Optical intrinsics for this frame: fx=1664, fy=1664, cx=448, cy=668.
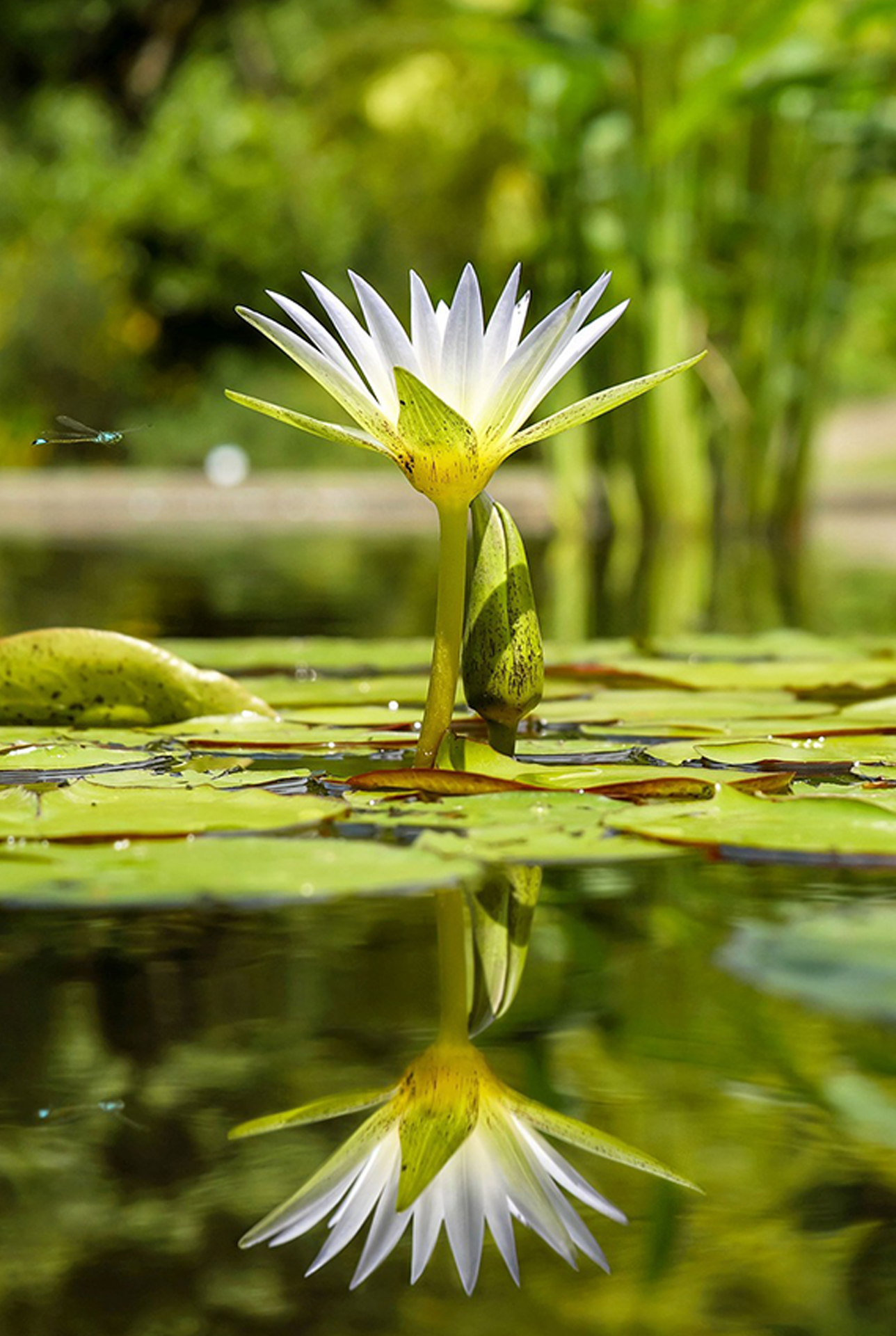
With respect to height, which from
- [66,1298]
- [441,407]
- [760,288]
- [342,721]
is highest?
[760,288]

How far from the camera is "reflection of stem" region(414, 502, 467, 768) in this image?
1.09 meters

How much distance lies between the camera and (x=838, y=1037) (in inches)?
24.5

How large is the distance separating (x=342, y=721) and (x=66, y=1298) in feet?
3.28

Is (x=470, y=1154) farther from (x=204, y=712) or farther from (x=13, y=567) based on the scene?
(x=13, y=567)

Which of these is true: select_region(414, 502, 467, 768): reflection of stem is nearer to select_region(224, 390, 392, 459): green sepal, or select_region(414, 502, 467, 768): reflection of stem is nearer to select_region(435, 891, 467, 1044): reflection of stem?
select_region(224, 390, 392, 459): green sepal

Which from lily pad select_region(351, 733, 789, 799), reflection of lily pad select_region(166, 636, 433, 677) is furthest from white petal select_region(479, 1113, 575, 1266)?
reflection of lily pad select_region(166, 636, 433, 677)

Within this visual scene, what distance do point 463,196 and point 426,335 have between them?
428 inches

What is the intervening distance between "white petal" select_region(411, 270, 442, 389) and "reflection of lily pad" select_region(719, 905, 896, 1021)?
16.6 inches

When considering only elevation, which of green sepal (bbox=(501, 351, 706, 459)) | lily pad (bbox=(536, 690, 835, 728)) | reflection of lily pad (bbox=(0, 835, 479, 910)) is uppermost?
green sepal (bbox=(501, 351, 706, 459))

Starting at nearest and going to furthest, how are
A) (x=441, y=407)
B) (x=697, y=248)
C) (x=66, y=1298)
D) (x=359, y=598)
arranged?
(x=66, y=1298)
(x=441, y=407)
(x=359, y=598)
(x=697, y=248)

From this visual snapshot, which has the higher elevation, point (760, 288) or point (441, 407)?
point (760, 288)

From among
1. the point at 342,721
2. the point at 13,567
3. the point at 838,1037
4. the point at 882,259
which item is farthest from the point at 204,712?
the point at 882,259

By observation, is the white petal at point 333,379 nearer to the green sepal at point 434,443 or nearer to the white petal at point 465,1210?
the green sepal at point 434,443

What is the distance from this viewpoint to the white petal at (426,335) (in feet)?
3.34
